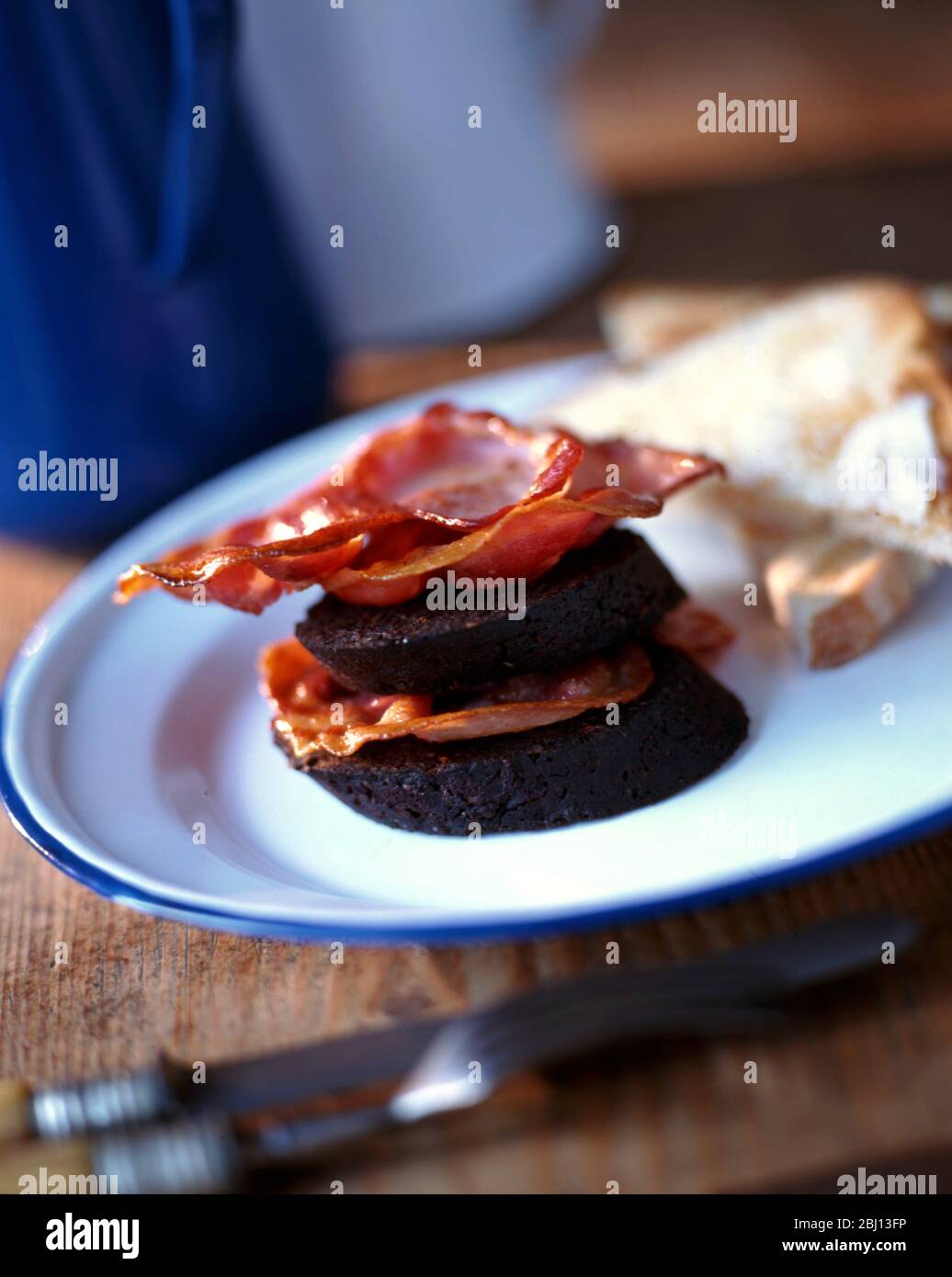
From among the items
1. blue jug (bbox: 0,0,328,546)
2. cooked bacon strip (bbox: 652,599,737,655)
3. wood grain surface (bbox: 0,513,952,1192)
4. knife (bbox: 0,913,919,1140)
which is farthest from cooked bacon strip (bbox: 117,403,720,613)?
blue jug (bbox: 0,0,328,546)

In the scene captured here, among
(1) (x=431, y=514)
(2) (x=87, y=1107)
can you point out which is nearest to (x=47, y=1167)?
(2) (x=87, y=1107)

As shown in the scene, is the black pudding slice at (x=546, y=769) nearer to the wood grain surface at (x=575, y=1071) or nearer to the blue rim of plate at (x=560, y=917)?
the wood grain surface at (x=575, y=1071)

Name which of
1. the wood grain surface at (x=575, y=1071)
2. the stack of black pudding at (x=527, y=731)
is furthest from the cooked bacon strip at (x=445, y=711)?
the wood grain surface at (x=575, y=1071)

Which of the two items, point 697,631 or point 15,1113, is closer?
point 15,1113

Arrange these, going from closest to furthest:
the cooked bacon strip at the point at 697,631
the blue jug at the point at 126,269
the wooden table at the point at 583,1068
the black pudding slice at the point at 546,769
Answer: the wooden table at the point at 583,1068, the black pudding slice at the point at 546,769, the cooked bacon strip at the point at 697,631, the blue jug at the point at 126,269

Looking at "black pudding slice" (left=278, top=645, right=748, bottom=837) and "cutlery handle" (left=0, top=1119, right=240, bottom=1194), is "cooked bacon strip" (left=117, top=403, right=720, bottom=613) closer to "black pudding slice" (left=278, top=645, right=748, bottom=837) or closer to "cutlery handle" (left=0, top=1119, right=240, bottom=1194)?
"black pudding slice" (left=278, top=645, right=748, bottom=837)

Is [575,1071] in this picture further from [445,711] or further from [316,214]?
[316,214]
